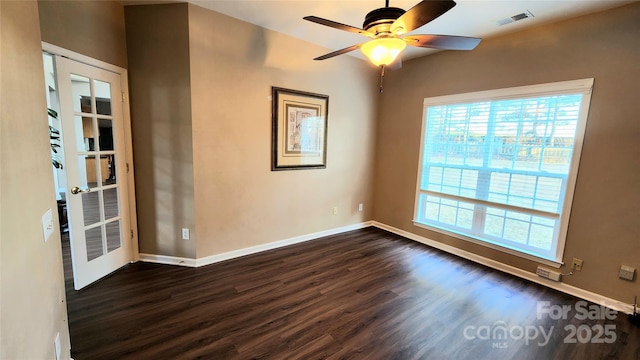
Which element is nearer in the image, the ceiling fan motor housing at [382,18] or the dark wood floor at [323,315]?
the ceiling fan motor housing at [382,18]

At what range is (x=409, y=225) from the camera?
13.5 feet

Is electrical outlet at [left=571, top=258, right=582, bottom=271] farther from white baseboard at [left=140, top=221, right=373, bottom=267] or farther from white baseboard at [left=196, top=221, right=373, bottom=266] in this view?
white baseboard at [left=140, top=221, right=373, bottom=267]

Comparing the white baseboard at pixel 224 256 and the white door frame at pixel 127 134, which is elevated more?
the white door frame at pixel 127 134

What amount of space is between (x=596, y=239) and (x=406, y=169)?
7.10ft

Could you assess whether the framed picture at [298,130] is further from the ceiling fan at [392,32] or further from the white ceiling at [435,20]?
the ceiling fan at [392,32]

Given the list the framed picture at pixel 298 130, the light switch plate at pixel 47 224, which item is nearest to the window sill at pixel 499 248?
the framed picture at pixel 298 130

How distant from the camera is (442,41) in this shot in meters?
1.94

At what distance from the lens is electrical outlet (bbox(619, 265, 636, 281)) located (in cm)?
235

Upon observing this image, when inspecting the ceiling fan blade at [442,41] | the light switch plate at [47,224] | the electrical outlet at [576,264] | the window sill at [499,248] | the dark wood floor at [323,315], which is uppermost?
→ the ceiling fan blade at [442,41]

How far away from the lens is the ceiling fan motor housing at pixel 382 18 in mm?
1733

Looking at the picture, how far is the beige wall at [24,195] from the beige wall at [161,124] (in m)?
1.43

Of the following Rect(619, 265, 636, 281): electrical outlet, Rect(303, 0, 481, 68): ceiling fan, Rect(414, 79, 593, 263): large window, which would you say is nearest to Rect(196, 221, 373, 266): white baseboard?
Rect(414, 79, 593, 263): large window

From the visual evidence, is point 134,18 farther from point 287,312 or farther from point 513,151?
point 513,151

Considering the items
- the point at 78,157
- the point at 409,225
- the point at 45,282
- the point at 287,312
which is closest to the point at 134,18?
the point at 78,157
